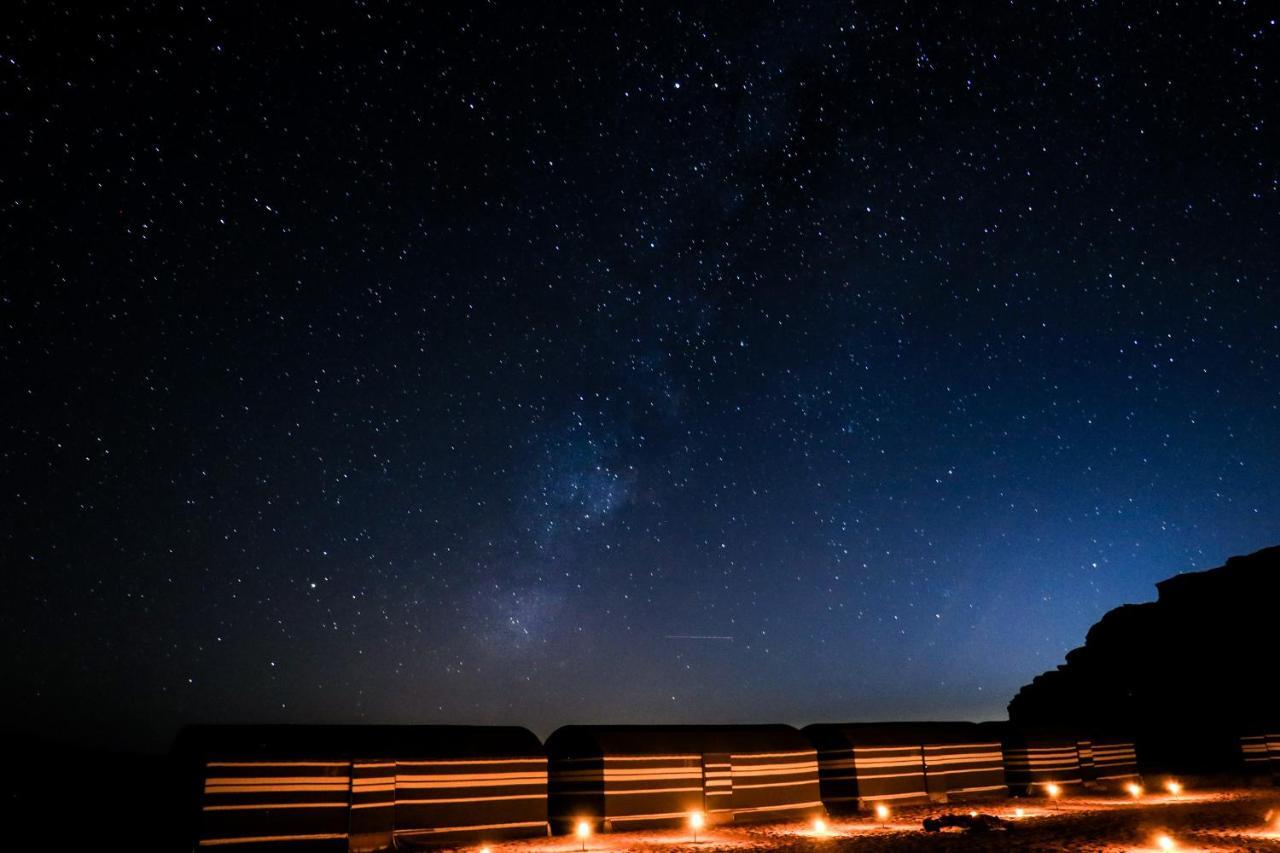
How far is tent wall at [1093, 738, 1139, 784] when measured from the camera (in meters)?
34.3

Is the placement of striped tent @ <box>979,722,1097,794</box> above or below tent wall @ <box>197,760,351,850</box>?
below

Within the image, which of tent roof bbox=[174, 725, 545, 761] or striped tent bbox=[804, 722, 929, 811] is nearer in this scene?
tent roof bbox=[174, 725, 545, 761]

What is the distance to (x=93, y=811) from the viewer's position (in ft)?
109

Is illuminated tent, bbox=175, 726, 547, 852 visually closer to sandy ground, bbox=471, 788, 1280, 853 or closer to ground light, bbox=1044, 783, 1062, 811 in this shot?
sandy ground, bbox=471, 788, 1280, 853

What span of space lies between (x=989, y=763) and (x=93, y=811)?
37774mm

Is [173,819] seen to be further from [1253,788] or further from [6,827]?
[1253,788]

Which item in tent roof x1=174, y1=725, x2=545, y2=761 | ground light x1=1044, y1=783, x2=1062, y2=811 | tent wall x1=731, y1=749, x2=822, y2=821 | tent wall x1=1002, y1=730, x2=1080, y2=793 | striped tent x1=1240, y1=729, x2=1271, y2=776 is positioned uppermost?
tent roof x1=174, y1=725, x2=545, y2=761

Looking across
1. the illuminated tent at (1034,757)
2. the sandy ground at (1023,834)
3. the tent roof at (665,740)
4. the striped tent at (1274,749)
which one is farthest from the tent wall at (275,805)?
the striped tent at (1274,749)

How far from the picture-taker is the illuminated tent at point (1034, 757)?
31750 mm

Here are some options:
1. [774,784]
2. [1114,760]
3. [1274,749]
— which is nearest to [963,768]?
[774,784]

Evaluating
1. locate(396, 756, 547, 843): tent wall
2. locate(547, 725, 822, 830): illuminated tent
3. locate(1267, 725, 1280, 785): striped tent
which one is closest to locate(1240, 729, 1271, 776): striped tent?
locate(1267, 725, 1280, 785): striped tent

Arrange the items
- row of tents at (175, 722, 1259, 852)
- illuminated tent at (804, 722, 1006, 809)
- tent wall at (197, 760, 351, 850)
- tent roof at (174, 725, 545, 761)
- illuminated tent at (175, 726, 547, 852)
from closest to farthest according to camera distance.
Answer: tent wall at (197, 760, 351, 850) → illuminated tent at (175, 726, 547, 852) → row of tents at (175, 722, 1259, 852) → tent roof at (174, 725, 545, 761) → illuminated tent at (804, 722, 1006, 809)

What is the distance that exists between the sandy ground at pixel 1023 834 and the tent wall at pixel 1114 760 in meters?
8.76

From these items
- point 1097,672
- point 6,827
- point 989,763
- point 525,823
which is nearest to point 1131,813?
point 989,763
